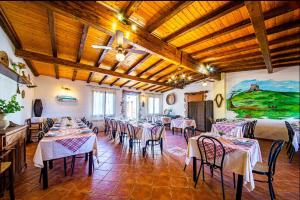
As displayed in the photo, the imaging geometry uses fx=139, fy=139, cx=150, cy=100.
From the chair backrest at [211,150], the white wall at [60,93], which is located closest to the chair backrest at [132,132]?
the chair backrest at [211,150]

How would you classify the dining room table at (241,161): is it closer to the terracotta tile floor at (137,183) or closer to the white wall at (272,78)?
the terracotta tile floor at (137,183)

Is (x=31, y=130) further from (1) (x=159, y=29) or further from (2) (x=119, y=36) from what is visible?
(1) (x=159, y=29)

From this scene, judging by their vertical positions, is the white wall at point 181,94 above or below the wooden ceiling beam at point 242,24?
below

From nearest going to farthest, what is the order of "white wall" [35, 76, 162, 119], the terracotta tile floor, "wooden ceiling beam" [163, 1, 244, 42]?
the terracotta tile floor < "wooden ceiling beam" [163, 1, 244, 42] < "white wall" [35, 76, 162, 119]

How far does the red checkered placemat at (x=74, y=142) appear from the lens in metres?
2.47

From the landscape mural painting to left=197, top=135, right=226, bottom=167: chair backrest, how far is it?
5.45 metres

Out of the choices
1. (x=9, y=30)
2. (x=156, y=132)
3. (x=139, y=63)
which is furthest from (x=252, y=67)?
(x=9, y=30)

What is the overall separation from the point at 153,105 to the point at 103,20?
323 inches

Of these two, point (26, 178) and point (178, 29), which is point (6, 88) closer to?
point (26, 178)

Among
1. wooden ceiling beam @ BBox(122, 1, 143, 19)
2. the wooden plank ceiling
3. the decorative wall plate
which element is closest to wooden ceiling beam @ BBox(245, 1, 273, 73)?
the wooden plank ceiling

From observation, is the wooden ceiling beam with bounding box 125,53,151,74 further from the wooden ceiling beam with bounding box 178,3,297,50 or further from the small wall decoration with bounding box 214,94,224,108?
the small wall decoration with bounding box 214,94,224,108

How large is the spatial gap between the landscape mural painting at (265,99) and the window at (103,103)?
6.51 metres

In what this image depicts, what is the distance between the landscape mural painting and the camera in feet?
18.1

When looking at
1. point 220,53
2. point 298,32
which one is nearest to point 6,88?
point 220,53
